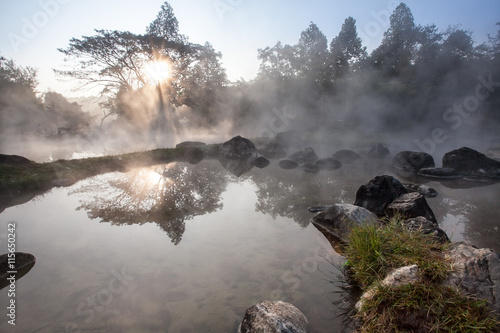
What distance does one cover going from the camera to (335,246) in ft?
18.1

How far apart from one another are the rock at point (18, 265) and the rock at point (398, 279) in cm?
617

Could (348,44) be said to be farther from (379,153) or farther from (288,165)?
(288,165)

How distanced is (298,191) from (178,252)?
6200 mm

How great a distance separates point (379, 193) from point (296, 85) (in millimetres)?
28906

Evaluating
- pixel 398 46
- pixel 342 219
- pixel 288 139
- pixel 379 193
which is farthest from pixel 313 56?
pixel 342 219

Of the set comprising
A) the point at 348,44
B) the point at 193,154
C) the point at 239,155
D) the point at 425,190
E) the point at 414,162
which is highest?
the point at 348,44

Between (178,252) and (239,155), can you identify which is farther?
(239,155)

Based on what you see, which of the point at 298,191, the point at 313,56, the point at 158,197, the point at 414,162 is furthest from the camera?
the point at 313,56

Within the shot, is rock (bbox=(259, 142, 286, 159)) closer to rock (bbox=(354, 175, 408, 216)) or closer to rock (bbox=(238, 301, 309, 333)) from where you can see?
rock (bbox=(354, 175, 408, 216))

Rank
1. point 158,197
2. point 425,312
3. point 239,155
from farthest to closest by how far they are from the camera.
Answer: point 239,155 < point 158,197 < point 425,312

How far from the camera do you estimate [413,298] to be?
2.94 m

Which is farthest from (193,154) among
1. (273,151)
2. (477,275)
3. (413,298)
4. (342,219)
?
(477,275)

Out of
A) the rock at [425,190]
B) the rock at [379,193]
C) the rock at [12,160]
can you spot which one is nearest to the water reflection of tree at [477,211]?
the rock at [425,190]

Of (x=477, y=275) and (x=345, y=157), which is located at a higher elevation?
(x=345, y=157)
